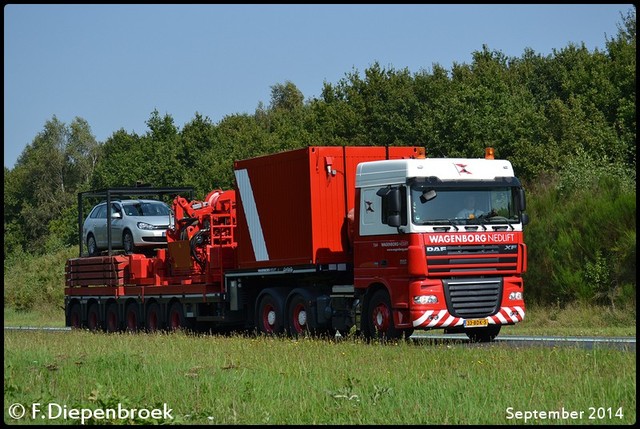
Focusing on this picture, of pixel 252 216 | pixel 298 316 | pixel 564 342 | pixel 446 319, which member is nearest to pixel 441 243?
pixel 446 319

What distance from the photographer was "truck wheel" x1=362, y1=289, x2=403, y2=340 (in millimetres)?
21500

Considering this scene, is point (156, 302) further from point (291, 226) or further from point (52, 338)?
point (291, 226)

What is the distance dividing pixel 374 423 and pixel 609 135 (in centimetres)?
4717

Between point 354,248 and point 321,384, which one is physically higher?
point 354,248

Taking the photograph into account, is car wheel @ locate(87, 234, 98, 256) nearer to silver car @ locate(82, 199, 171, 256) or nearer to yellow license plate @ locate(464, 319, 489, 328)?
silver car @ locate(82, 199, 171, 256)

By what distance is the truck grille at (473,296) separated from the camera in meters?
21.0

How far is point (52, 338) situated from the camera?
25.2 m

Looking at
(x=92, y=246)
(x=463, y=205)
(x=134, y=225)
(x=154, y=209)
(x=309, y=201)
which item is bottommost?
(x=92, y=246)

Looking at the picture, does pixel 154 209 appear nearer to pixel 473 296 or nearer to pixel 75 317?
pixel 75 317

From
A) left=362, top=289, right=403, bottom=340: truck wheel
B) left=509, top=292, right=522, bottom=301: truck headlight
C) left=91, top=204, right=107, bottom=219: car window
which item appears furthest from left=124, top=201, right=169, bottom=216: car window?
left=509, top=292, right=522, bottom=301: truck headlight

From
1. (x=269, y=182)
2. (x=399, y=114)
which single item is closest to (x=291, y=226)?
(x=269, y=182)

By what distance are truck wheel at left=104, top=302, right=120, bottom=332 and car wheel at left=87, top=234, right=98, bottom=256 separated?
1.94 metres

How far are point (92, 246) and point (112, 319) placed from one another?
2564mm

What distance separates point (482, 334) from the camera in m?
22.7
